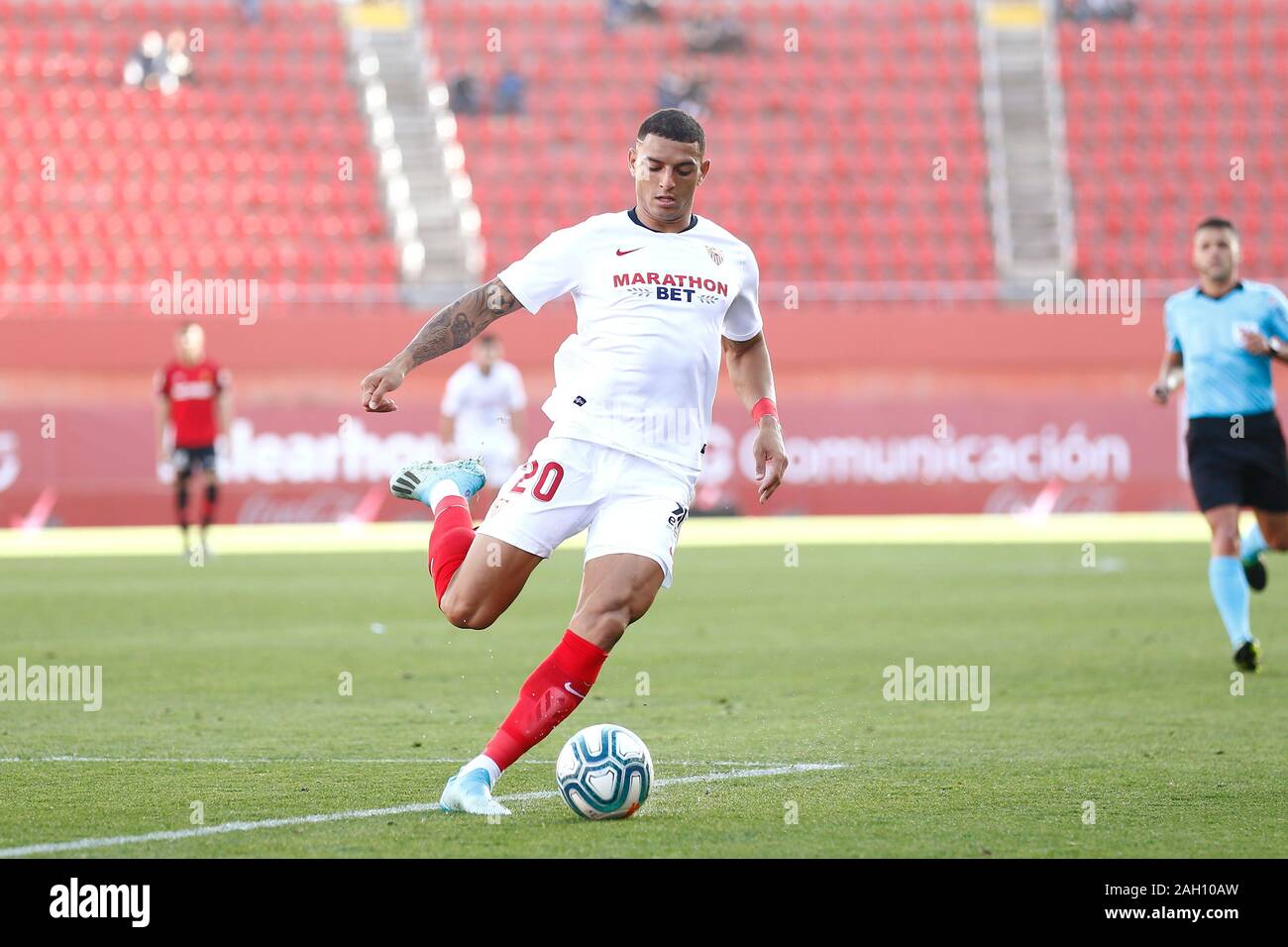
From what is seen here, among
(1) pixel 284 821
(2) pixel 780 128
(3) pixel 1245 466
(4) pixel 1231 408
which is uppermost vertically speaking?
(2) pixel 780 128

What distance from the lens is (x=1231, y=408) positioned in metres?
10.5

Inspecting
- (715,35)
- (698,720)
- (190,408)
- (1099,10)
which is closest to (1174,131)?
(1099,10)

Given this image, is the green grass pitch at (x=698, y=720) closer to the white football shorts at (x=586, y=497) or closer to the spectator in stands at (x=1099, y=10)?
the white football shorts at (x=586, y=497)

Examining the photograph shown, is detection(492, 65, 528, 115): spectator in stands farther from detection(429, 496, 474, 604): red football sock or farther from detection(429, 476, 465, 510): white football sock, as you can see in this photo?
detection(429, 496, 474, 604): red football sock

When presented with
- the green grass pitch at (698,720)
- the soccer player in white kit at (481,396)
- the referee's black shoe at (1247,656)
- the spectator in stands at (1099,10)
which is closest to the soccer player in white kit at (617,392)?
the green grass pitch at (698,720)

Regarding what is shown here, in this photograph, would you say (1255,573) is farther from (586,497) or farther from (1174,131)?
(1174,131)

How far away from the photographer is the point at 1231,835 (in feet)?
18.0

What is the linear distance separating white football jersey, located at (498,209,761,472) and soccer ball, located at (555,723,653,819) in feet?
3.07

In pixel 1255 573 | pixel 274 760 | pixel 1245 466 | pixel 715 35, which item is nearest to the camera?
pixel 274 760

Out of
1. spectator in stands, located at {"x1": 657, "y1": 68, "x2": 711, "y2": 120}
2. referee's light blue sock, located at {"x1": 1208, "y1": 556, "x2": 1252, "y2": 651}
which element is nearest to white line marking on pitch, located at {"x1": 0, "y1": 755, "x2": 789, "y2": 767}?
referee's light blue sock, located at {"x1": 1208, "y1": 556, "x2": 1252, "y2": 651}

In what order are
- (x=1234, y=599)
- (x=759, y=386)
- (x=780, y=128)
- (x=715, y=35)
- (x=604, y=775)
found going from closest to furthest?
(x=604, y=775), (x=759, y=386), (x=1234, y=599), (x=780, y=128), (x=715, y=35)

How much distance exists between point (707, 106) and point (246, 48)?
7749 mm

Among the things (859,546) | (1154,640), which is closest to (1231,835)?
(1154,640)

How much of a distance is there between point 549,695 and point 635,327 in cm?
122
